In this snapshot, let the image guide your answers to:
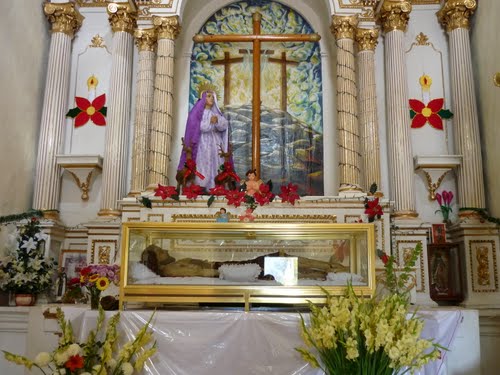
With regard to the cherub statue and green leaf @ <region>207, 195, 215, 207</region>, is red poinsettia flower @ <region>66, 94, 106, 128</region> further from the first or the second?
the cherub statue

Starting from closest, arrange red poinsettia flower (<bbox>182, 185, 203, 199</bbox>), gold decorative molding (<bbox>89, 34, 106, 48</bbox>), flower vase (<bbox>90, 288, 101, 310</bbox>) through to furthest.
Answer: flower vase (<bbox>90, 288, 101, 310</bbox>), red poinsettia flower (<bbox>182, 185, 203, 199</bbox>), gold decorative molding (<bbox>89, 34, 106, 48</bbox>)

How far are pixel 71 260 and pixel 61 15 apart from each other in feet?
13.2

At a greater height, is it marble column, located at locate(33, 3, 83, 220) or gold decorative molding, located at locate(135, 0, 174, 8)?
gold decorative molding, located at locate(135, 0, 174, 8)

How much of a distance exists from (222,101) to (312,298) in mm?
5573

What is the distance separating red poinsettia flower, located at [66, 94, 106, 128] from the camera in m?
9.08

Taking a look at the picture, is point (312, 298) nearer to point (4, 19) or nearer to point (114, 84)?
point (114, 84)

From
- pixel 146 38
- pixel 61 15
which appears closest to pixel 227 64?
pixel 146 38

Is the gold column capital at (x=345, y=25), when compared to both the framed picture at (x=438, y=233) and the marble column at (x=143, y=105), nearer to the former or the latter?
the marble column at (x=143, y=105)

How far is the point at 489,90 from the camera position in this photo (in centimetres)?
833

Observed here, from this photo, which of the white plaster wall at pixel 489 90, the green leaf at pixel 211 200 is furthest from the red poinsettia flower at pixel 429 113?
the green leaf at pixel 211 200

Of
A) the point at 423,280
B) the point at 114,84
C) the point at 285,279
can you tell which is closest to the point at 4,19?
the point at 114,84

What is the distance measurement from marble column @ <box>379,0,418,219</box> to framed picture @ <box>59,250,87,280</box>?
187 inches

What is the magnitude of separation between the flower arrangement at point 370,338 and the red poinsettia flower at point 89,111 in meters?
6.71

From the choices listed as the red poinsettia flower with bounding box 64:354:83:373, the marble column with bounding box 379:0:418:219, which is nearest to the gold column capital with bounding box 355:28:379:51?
the marble column with bounding box 379:0:418:219
